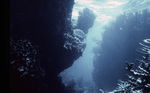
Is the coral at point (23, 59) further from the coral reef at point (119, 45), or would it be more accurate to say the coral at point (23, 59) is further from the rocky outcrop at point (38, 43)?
the coral reef at point (119, 45)

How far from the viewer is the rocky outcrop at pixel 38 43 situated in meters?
5.02

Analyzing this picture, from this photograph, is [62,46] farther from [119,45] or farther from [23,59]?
[119,45]

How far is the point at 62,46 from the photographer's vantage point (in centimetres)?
872

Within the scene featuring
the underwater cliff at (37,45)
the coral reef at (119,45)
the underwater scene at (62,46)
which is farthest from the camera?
the coral reef at (119,45)

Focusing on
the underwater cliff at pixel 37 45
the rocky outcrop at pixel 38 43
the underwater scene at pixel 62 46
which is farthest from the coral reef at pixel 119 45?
the rocky outcrop at pixel 38 43

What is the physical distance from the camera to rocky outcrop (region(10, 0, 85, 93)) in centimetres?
502

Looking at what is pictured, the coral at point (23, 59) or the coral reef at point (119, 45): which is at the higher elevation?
the coral reef at point (119, 45)

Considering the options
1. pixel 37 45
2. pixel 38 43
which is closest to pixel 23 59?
pixel 37 45

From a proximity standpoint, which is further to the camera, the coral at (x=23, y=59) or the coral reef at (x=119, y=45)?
the coral reef at (x=119, y=45)

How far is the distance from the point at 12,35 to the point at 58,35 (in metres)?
3.38

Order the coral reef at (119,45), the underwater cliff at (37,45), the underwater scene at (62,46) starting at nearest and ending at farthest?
1. the underwater scene at (62,46)
2. the underwater cliff at (37,45)
3. the coral reef at (119,45)

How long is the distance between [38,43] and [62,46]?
6.26ft

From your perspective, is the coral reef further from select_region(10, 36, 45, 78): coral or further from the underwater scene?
select_region(10, 36, 45, 78): coral

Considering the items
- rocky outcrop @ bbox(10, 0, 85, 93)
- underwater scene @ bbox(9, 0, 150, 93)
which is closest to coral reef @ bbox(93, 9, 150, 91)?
underwater scene @ bbox(9, 0, 150, 93)
